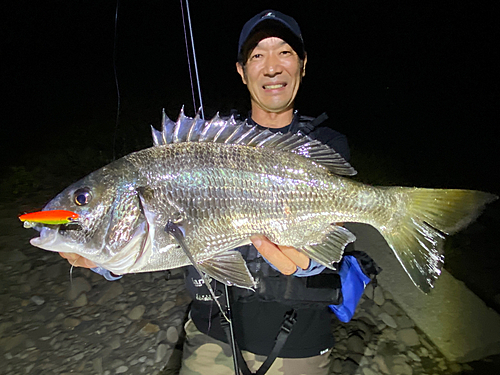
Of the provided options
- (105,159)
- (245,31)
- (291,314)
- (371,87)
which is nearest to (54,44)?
(105,159)

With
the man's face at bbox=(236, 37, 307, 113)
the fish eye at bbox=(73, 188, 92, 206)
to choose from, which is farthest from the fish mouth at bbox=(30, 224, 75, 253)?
the man's face at bbox=(236, 37, 307, 113)

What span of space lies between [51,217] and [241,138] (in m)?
1.00

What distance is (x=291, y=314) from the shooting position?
1.89 metres

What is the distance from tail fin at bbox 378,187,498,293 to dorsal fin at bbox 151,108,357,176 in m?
0.36

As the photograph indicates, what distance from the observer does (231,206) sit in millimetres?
1545

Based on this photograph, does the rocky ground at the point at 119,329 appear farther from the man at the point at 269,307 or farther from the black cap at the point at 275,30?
the black cap at the point at 275,30

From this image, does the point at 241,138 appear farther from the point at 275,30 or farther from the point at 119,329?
the point at 119,329

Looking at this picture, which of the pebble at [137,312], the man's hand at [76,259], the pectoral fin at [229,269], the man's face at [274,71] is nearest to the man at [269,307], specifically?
the man's face at [274,71]

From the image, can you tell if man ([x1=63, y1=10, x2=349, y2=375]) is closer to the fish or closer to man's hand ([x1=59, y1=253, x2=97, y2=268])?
the fish

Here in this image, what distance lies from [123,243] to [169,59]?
27045mm

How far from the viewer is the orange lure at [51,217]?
1.25m

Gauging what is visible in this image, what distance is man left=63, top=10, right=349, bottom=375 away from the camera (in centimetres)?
193

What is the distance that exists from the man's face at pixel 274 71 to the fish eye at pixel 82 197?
56.9 inches

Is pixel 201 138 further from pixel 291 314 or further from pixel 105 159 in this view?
pixel 105 159
